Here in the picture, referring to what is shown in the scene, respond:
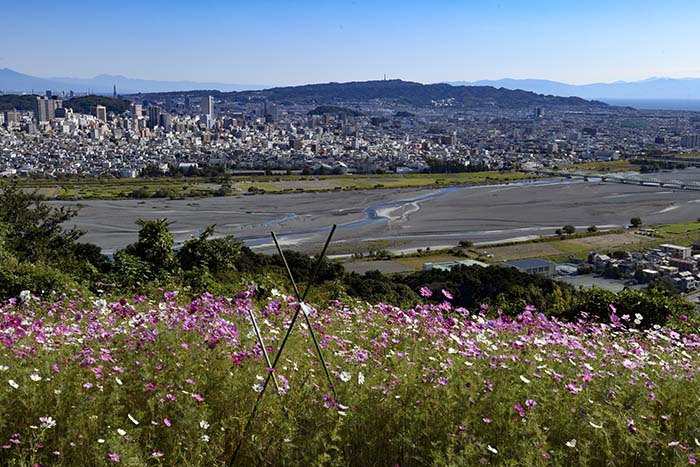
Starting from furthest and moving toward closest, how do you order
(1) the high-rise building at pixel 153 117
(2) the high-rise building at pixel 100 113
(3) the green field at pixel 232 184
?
1. (2) the high-rise building at pixel 100 113
2. (1) the high-rise building at pixel 153 117
3. (3) the green field at pixel 232 184

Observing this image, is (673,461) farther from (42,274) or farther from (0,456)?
(42,274)

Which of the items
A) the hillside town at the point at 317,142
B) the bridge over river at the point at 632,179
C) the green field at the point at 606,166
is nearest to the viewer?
the bridge over river at the point at 632,179

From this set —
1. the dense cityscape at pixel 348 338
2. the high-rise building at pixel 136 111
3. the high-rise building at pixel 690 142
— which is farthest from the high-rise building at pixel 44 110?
the high-rise building at pixel 690 142

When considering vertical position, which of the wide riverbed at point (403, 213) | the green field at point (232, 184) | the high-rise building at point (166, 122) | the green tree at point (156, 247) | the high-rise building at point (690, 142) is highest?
the high-rise building at point (166, 122)

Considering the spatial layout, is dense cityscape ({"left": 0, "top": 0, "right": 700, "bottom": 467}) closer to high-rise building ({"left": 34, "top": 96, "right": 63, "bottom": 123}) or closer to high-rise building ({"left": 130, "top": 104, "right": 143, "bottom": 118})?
high-rise building ({"left": 34, "top": 96, "right": 63, "bottom": 123})

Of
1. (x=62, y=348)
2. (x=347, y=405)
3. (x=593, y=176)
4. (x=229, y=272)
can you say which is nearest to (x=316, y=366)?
(x=347, y=405)

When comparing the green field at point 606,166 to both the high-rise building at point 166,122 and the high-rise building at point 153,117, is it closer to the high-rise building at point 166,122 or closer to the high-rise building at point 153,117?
the high-rise building at point 166,122

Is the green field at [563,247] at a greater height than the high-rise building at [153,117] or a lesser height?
lesser
